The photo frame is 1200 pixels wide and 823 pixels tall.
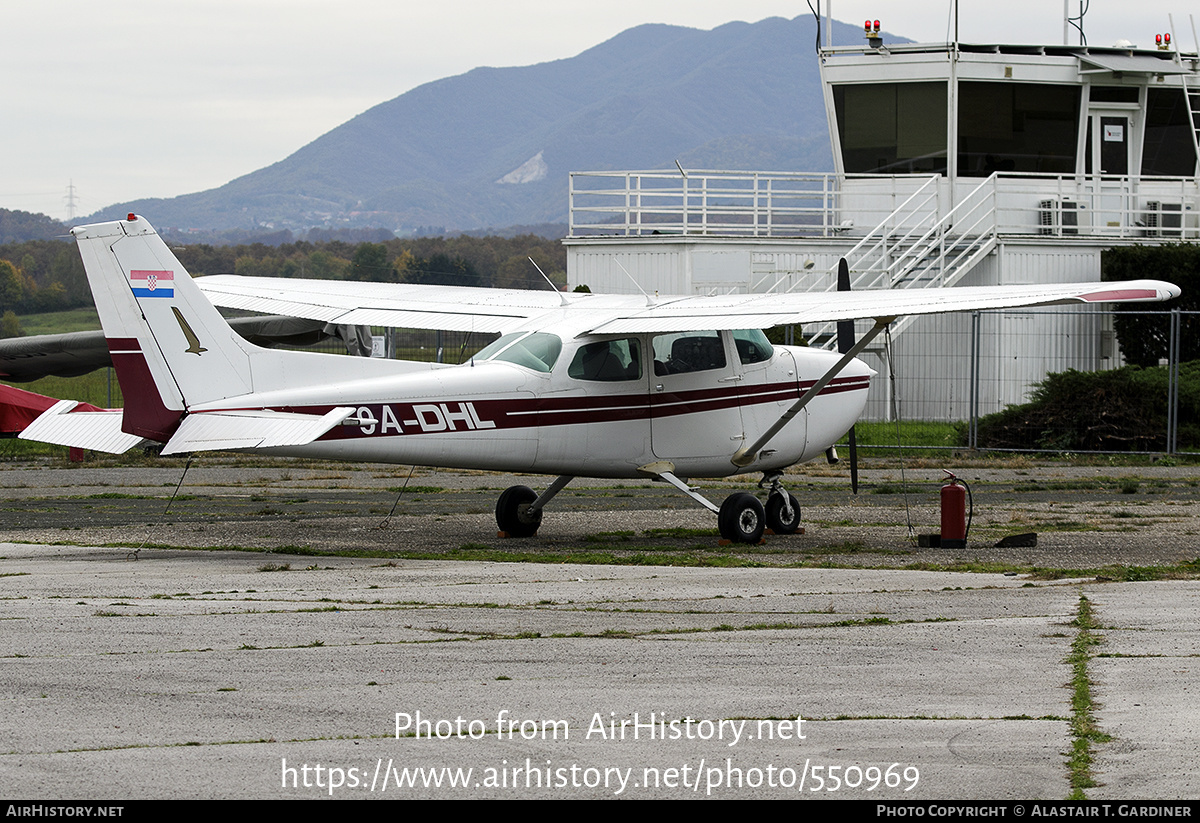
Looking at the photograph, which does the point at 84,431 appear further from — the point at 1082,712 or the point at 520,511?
the point at 1082,712

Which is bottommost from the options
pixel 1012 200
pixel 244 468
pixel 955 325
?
pixel 244 468

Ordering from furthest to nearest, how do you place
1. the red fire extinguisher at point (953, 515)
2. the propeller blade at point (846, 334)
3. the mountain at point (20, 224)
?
the mountain at point (20, 224)
the propeller blade at point (846, 334)
the red fire extinguisher at point (953, 515)

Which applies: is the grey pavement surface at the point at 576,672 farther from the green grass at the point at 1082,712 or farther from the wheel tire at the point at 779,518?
the wheel tire at the point at 779,518

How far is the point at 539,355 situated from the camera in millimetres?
13039

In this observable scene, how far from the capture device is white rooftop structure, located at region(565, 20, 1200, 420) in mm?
27453

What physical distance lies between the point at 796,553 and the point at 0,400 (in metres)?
12.6

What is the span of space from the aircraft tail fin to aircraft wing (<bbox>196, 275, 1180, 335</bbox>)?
2.72 m

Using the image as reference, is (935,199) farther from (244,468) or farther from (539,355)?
(539,355)

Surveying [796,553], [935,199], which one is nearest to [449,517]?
[796,553]

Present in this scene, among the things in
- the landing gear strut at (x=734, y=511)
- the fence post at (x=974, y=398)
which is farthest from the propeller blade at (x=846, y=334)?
the fence post at (x=974, y=398)

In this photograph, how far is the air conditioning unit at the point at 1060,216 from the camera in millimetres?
27750

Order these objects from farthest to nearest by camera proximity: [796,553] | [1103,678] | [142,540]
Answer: [142,540] < [796,553] < [1103,678]

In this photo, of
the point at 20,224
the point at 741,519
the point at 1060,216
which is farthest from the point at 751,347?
the point at 20,224

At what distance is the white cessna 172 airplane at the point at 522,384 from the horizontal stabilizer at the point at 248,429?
0.7 inches
